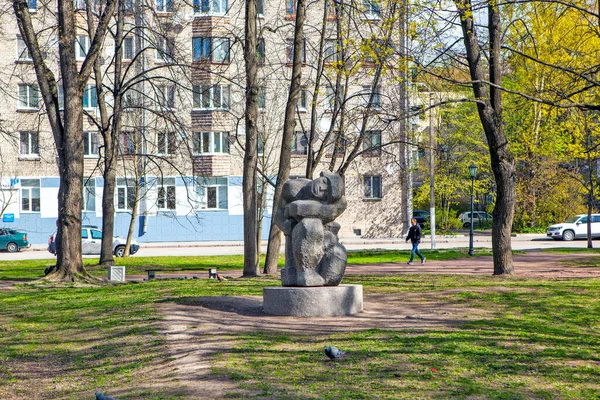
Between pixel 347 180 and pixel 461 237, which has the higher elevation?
pixel 347 180

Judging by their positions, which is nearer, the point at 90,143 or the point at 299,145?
the point at 90,143

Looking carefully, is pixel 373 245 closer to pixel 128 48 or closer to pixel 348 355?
pixel 128 48

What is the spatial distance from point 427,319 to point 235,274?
473 inches

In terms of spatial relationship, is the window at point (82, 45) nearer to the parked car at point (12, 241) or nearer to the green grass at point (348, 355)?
the parked car at point (12, 241)

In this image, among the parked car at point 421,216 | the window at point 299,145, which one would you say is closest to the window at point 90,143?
the window at point 299,145

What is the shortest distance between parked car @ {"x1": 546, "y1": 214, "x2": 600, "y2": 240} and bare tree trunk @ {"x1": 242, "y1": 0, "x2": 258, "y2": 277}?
28.3 meters

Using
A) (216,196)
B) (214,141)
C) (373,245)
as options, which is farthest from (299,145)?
(373,245)

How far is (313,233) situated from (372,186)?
119 feet

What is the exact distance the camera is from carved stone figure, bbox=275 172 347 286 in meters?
12.4

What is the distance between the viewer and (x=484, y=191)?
5184 cm

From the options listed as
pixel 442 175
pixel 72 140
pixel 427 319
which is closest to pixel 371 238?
pixel 442 175

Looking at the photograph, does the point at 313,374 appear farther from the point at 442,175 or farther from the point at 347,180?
the point at 442,175

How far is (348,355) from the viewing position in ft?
29.1

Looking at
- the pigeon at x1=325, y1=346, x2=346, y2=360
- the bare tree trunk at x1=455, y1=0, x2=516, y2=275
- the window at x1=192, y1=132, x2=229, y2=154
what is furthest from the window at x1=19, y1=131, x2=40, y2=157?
the pigeon at x1=325, y1=346, x2=346, y2=360
